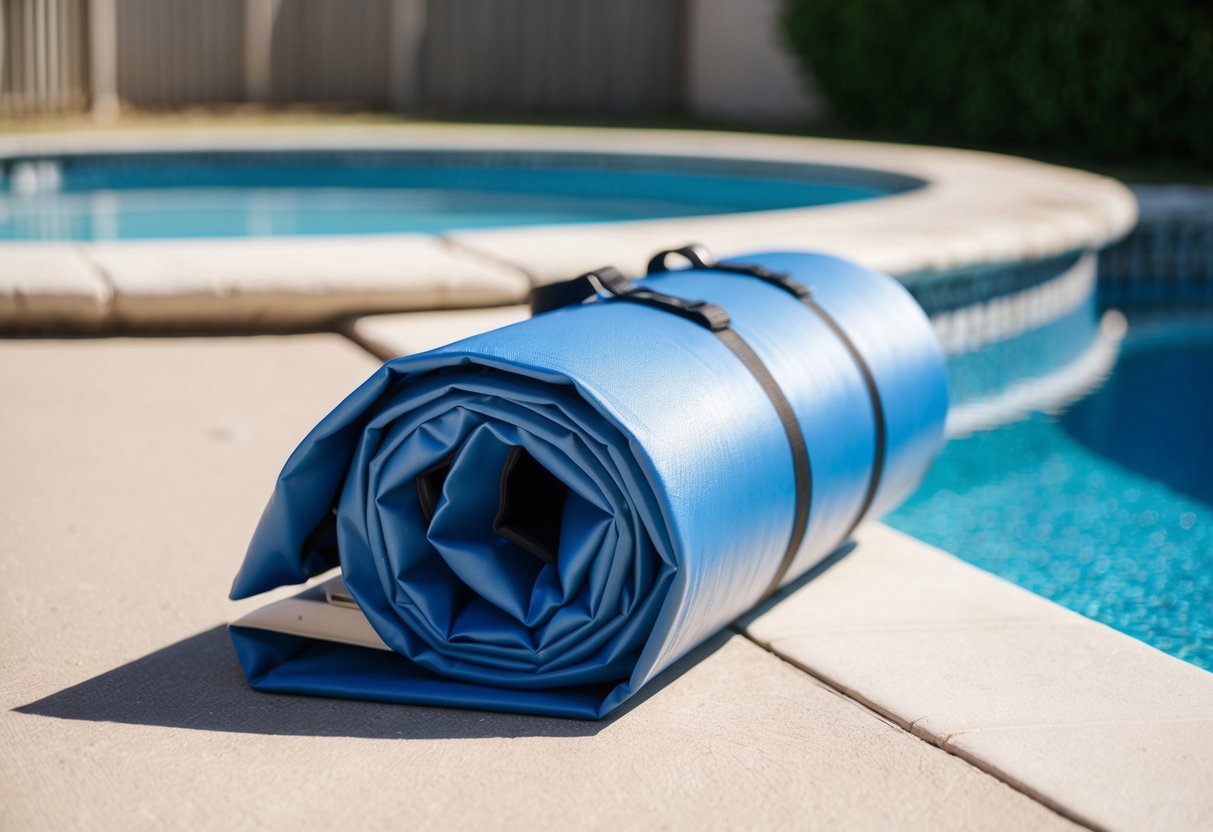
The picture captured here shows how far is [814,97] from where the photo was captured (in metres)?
14.5

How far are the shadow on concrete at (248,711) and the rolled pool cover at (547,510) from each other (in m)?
0.03

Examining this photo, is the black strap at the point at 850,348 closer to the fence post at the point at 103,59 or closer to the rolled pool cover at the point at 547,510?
the rolled pool cover at the point at 547,510

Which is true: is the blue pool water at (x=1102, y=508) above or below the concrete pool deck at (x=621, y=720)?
below

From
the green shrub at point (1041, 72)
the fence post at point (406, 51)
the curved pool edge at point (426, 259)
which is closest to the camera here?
the curved pool edge at point (426, 259)

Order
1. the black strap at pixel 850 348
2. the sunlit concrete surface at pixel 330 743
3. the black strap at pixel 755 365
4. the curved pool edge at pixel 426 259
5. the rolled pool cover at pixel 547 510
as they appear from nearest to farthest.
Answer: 1. the sunlit concrete surface at pixel 330 743
2. the rolled pool cover at pixel 547 510
3. the black strap at pixel 755 365
4. the black strap at pixel 850 348
5. the curved pool edge at pixel 426 259

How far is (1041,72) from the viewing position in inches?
424

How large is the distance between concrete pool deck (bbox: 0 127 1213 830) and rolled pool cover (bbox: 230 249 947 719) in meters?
0.10

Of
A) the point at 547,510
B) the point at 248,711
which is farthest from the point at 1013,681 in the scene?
the point at 248,711

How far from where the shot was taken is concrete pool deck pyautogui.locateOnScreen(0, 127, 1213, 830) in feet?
5.92

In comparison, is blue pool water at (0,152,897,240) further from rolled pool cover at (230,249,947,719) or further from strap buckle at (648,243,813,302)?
rolled pool cover at (230,249,947,719)

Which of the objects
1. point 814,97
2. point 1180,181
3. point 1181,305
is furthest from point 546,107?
point 1181,305

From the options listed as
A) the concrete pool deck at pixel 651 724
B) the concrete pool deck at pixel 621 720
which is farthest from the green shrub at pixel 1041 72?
the concrete pool deck at pixel 651 724

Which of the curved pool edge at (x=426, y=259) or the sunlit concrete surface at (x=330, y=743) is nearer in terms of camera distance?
the sunlit concrete surface at (x=330, y=743)

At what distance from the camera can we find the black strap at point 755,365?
2295 mm
